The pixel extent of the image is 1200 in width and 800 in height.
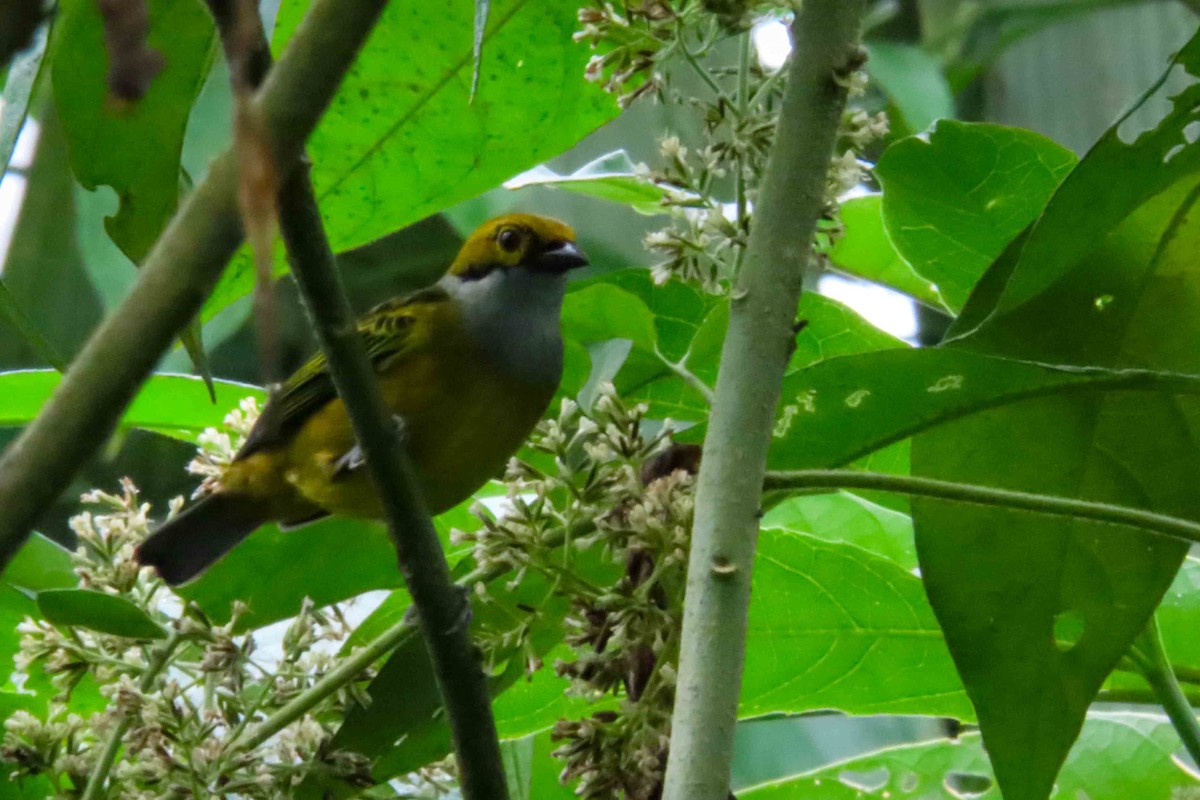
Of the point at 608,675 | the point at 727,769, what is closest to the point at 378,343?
the point at 608,675

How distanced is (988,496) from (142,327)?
3.52 ft

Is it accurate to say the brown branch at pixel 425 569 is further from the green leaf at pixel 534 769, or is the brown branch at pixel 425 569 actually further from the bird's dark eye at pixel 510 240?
the bird's dark eye at pixel 510 240

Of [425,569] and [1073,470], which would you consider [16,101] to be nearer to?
[425,569]

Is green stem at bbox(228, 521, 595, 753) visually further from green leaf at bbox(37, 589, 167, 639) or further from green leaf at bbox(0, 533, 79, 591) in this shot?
green leaf at bbox(0, 533, 79, 591)

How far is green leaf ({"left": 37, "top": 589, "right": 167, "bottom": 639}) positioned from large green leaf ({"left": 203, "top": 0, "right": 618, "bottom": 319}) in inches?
23.2

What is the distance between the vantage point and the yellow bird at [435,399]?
2488 millimetres

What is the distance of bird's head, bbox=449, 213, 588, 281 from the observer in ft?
9.33

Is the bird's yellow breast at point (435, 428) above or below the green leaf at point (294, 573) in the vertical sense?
above

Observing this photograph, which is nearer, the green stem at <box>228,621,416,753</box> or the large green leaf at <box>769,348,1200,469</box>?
the large green leaf at <box>769,348,1200,469</box>

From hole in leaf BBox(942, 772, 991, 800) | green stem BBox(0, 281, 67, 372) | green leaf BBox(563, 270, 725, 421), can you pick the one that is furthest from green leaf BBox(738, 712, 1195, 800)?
green stem BBox(0, 281, 67, 372)

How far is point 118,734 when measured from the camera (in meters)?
1.70

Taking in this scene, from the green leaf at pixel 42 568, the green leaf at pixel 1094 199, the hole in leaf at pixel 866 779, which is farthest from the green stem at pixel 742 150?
the green leaf at pixel 42 568

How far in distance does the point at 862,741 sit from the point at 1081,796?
278 cm

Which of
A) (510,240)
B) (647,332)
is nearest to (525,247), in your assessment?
(510,240)
